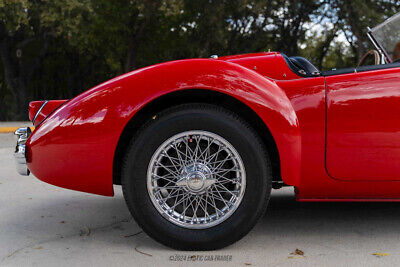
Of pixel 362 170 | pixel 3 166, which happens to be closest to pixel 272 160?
pixel 362 170

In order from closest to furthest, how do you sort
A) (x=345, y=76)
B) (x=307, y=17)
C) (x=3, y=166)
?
(x=345, y=76) → (x=3, y=166) → (x=307, y=17)

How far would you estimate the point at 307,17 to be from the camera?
20.1m

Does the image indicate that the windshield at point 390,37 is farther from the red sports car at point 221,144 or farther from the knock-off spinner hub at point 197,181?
the knock-off spinner hub at point 197,181

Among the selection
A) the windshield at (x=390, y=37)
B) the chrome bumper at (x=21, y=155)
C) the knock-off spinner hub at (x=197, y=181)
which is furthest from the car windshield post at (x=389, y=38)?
the chrome bumper at (x=21, y=155)

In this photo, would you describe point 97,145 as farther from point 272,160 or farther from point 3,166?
point 3,166

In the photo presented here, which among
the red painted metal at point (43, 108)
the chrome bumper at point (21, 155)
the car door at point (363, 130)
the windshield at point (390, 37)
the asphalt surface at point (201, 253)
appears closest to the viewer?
the asphalt surface at point (201, 253)

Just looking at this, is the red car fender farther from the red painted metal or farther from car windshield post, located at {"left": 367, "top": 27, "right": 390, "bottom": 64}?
car windshield post, located at {"left": 367, "top": 27, "right": 390, "bottom": 64}

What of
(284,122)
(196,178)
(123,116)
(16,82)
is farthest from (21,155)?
(16,82)

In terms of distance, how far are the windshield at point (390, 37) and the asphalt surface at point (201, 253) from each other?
122 centimetres

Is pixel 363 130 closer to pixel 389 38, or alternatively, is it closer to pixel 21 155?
pixel 389 38

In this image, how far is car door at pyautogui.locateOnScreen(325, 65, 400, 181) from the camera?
8.71ft

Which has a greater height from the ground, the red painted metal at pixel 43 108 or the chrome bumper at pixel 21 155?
the red painted metal at pixel 43 108

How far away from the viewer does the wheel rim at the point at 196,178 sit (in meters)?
2.64

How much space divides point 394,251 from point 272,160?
0.85 metres
